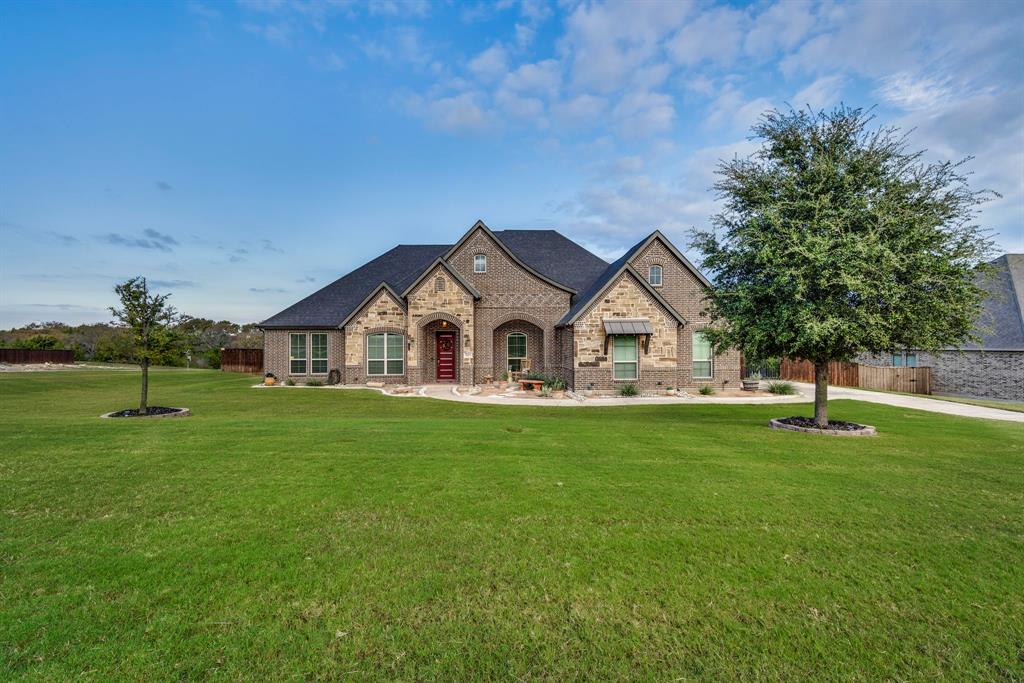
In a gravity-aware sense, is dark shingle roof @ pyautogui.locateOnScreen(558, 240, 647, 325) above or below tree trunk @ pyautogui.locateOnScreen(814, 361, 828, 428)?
above

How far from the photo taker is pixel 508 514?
5.02 meters

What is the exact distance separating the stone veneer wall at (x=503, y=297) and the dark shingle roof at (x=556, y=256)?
1.71 m

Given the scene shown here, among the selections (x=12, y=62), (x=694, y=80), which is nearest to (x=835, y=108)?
(x=694, y=80)

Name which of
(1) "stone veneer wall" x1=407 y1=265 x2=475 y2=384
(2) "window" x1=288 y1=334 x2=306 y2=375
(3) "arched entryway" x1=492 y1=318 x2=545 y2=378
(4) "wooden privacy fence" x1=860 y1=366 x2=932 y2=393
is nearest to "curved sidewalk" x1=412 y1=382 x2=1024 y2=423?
(1) "stone veneer wall" x1=407 y1=265 x2=475 y2=384

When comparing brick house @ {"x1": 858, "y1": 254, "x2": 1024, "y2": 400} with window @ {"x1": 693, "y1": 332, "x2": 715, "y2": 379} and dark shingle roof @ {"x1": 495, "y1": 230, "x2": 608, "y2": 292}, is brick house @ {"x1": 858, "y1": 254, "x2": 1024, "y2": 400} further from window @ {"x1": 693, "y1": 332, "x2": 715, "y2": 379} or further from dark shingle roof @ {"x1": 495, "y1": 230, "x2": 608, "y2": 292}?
dark shingle roof @ {"x1": 495, "y1": 230, "x2": 608, "y2": 292}

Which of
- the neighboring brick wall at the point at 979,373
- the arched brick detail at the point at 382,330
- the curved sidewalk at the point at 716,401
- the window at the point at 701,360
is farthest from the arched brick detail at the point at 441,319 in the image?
the neighboring brick wall at the point at 979,373

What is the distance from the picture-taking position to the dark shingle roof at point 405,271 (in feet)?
79.3

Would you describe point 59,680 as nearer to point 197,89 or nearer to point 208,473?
point 208,473

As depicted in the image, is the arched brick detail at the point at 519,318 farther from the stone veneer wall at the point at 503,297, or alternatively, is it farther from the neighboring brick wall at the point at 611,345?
the neighboring brick wall at the point at 611,345

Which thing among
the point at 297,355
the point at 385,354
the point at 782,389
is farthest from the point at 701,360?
the point at 297,355

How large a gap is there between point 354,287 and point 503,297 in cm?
937

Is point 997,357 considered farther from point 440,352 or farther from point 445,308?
point 440,352

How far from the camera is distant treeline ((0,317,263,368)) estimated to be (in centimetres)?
3991

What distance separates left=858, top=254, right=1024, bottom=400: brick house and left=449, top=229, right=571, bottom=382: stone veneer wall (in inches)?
640
